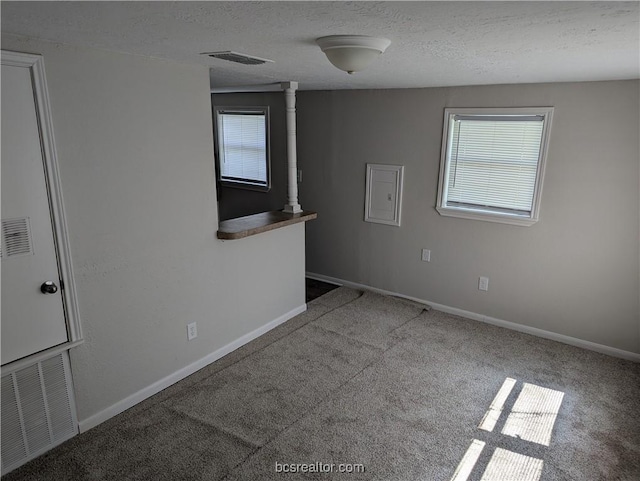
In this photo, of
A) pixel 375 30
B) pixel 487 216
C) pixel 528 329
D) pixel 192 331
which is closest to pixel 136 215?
pixel 192 331

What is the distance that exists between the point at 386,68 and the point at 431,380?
2.03 metres

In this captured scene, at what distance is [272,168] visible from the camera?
193 inches

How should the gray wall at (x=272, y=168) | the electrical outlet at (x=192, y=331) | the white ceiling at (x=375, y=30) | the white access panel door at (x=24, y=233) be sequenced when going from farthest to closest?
the gray wall at (x=272, y=168) < the electrical outlet at (x=192, y=331) < the white access panel door at (x=24, y=233) < the white ceiling at (x=375, y=30)

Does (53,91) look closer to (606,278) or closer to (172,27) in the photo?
(172,27)

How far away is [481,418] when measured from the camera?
2572 millimetres

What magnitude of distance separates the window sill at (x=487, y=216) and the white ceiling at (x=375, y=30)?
4.14 ft

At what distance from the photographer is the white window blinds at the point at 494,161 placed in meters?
3.39

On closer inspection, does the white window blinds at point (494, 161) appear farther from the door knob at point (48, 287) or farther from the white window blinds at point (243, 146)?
the door knob at point (48, 287)

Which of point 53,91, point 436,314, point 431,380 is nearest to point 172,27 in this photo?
point 53,91

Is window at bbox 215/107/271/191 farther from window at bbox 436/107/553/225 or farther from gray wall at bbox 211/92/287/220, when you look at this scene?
window at bbox 436/107/553/225

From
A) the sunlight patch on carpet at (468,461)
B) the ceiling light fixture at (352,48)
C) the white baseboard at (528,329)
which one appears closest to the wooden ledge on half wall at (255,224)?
the white baseboard at (528,329)

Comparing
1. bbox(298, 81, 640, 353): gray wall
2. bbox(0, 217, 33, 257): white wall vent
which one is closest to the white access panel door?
bbox(0, 217, 33, 257): white wall vent

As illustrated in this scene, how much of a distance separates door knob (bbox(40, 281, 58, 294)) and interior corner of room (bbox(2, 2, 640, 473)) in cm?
1

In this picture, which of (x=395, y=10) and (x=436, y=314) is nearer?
(x=395, y=10)
